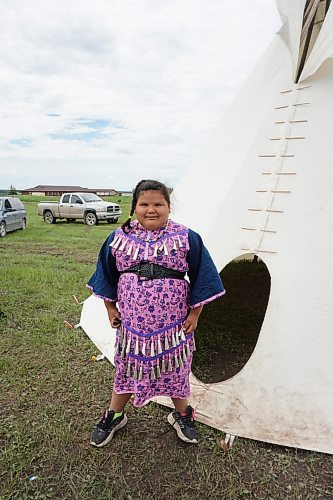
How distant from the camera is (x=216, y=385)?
3008 millimetres

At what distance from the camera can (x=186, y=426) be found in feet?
9.23

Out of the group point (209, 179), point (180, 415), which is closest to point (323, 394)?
point (180, 415)

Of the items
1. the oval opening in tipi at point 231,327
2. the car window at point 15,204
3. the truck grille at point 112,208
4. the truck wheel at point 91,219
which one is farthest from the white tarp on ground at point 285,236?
the truck grille at point 112,208

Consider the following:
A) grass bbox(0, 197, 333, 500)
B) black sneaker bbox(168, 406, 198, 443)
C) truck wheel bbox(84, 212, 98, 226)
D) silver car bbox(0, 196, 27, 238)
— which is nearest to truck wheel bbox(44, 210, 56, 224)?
truck wheel bbox(84, 212, 98, 226)

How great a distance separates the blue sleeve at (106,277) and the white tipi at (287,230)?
38.4 inches

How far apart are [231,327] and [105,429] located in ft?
7.76

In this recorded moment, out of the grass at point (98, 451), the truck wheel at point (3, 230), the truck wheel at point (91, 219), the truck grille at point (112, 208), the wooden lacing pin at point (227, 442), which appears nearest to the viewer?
the grass at point (98, 451)

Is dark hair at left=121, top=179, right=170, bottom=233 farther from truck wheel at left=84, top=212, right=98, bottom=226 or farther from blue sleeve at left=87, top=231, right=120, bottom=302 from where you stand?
truck wheel at left=84, top=212, right=98, bottom=226

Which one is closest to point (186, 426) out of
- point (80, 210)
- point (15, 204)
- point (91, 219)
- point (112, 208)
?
point (15, 204)

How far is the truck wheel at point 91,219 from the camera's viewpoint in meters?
18.0

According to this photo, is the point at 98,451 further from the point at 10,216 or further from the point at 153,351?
the point at 10,216

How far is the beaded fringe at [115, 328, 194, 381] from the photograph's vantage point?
2477mm

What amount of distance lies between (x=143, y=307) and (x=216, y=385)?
100cm

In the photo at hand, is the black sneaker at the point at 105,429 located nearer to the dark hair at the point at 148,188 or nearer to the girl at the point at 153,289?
the girl at the point at 153,289
